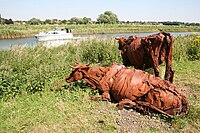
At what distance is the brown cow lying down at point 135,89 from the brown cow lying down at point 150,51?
3.95ft

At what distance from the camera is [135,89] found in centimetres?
481

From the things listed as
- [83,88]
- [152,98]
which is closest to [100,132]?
[152,98]

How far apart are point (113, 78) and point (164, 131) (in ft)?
5.13

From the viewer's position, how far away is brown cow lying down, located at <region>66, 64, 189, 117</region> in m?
4.52

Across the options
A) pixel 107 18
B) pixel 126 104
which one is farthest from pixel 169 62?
pixel 107 18

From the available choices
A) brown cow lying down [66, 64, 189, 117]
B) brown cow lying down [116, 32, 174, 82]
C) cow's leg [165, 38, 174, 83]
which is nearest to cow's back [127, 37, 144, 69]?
brown cow lying down [116, 32, 174, 82]

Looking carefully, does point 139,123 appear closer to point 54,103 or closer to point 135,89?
point 135,89

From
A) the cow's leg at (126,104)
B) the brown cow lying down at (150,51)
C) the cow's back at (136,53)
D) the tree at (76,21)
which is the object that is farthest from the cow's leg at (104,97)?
the tree at (76,21)

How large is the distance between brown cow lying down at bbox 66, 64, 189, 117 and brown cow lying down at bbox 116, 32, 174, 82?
120 cm

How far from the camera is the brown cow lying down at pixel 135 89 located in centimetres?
452

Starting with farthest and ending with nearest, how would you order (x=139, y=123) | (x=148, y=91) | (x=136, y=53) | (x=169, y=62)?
1. (x=136, y=53)
2. (x=169, y=62)
3. (x=148, y=91)
4. (x=139, y=123)

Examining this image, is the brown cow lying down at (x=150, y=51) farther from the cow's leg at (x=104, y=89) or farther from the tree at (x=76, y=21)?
the tree at (x=76, y=21)

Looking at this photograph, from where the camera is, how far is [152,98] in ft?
15.0

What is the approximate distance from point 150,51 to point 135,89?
1.69 meters
